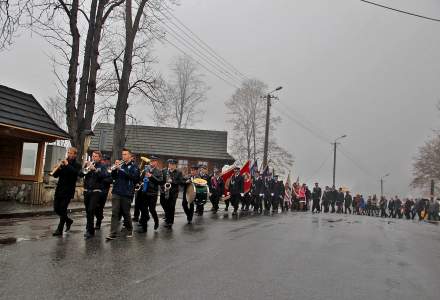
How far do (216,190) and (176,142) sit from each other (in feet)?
80.7

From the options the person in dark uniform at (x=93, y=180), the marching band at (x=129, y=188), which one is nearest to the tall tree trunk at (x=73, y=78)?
the marching band at (x=129, y=188)

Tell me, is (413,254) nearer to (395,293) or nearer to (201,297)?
(395,293)

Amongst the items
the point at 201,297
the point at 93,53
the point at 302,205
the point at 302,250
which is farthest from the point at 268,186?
the point at 201,297

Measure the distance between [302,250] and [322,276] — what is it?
2.54 metres

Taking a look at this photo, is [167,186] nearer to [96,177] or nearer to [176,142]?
[96,177]

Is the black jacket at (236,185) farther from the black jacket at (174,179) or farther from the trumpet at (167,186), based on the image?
the trumpet at (167,186)

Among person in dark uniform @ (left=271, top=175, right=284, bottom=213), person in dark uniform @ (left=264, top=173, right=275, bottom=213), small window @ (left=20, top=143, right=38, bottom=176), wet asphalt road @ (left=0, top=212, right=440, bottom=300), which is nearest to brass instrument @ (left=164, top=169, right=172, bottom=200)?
wet asphalt road @ (left=0, top=212, right=440, bottom=300)

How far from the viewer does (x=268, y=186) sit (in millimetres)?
24703

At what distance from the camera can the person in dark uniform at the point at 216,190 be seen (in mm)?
19467

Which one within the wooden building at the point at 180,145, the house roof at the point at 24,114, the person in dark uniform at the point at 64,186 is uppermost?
the wooden building at the point at 180,145

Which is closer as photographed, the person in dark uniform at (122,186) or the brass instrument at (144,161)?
the person in dark uniform at (122,186)

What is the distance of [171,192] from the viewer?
12.4 meters

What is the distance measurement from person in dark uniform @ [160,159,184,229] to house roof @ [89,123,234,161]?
29.1 m

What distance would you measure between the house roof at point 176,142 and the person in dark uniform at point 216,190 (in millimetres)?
21629
